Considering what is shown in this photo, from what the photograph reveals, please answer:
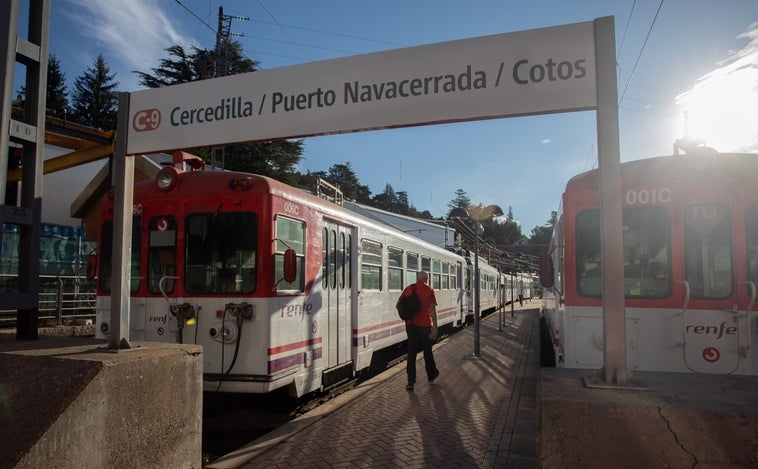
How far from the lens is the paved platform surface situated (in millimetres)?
4723

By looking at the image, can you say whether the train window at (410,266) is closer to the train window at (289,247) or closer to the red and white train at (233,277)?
the red and white train at (233,277)

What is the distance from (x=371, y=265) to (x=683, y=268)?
5.24 metres

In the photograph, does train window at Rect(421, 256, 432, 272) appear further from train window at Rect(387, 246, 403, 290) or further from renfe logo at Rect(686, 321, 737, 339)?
renfe logo at Rect(686, 321, 737, 339)

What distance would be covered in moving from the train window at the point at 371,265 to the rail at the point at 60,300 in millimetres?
6773

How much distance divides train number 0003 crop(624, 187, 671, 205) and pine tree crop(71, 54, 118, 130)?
43.9 meters

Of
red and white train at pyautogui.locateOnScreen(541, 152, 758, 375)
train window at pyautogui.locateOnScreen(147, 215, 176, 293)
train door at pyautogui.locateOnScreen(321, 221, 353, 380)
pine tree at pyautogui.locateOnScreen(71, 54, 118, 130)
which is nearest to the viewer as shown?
red and white train at pyautogui.locateOnScreen(541, 152, 758, 375)

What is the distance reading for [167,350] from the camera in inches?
151

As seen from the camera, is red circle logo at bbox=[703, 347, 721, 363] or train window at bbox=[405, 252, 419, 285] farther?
train window at bbox=[405, 252, 419, 285]

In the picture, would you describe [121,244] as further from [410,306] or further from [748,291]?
[748,291]

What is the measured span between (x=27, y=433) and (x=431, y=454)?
10.8 feet

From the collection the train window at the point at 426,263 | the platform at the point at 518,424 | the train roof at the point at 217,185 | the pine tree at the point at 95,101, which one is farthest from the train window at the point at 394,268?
the pine tree at the point at 95,101

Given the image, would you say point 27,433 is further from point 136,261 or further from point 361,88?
point 136,261

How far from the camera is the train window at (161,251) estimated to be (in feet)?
20.8

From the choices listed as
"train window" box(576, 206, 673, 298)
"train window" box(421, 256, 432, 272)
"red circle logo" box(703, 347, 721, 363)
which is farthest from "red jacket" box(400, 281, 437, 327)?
"train window" box(421, 256, 432, 272)
